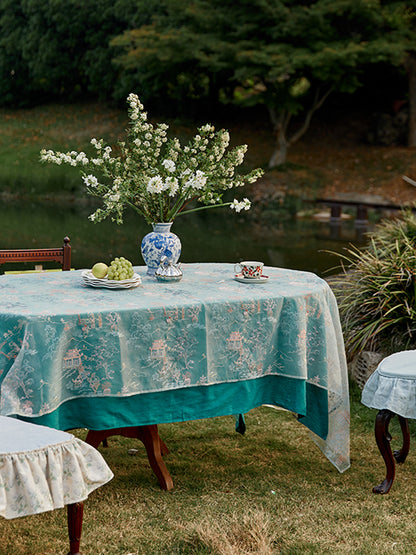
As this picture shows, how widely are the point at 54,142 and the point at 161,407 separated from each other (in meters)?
23.8

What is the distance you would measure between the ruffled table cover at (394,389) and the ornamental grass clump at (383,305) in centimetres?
133

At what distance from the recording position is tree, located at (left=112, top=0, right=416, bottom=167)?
19.7 metres

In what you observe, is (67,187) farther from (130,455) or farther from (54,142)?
(130,455)

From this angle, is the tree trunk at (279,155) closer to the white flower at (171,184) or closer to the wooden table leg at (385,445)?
the white flower at (171,184)

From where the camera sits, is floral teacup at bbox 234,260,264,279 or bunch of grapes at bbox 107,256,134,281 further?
floral teacup at bbox 234,260,264,279

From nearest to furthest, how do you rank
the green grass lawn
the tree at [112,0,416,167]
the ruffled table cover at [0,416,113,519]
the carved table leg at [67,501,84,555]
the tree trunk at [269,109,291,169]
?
1. the ruffled table cover at [0,416,113,519]
2. the carved table leg at [67,501,84,555]
3. the green grass lawn
4. the tree at [112,0,416,167]
5. the tree trunk at [269,109,291,169]

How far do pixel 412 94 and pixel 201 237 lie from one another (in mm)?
11190

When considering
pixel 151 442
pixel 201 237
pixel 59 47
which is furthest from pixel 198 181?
pixel 59 47

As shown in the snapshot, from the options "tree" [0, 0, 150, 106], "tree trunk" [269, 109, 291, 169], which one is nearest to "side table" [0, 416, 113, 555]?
"tree trunk" [269, 109, 291, 169]

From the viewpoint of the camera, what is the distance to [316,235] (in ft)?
47.3

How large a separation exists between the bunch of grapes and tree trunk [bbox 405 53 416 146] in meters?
20.2

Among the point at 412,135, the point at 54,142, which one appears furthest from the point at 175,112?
the point at 412,135

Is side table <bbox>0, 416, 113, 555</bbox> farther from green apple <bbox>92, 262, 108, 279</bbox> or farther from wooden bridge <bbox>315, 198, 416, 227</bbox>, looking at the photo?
wooden bridge <bbox>315, 198, 416, 227</bbox>

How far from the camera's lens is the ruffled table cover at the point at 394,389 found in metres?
3.19
